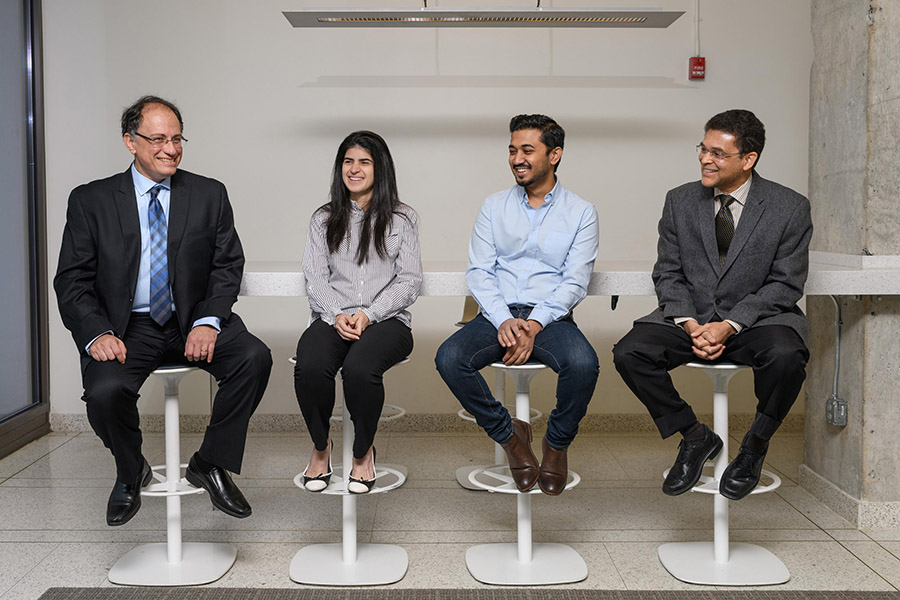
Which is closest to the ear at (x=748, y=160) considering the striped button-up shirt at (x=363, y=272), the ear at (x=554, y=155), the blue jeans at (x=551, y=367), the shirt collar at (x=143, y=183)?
the ear at (x=554, y=155)

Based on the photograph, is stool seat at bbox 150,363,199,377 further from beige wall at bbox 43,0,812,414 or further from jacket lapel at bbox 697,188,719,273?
beige wall at bbox 43,0,812,414

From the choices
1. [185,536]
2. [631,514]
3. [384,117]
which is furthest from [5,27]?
[631,514]

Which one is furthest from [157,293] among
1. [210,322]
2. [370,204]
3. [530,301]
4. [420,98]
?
[420,98]

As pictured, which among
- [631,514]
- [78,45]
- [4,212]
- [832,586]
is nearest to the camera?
[832,586]

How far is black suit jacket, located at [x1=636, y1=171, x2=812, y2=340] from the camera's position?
9.69 feet

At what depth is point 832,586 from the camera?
2.81m

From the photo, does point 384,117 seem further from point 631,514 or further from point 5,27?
point 631,514

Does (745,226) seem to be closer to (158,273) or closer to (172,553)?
(158,273)

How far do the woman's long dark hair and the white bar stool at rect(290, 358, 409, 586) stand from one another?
1.66 feet

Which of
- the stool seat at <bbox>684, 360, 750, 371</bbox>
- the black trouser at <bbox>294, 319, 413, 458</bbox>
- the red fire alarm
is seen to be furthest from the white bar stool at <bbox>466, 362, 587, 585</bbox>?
the red fire alarm

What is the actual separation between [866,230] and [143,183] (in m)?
2.62

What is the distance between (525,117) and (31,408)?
3120 millimetres

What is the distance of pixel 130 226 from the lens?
2939 millimetres

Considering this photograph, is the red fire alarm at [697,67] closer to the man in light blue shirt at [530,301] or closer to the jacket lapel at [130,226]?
the man in light blue shirt at [530,301]
